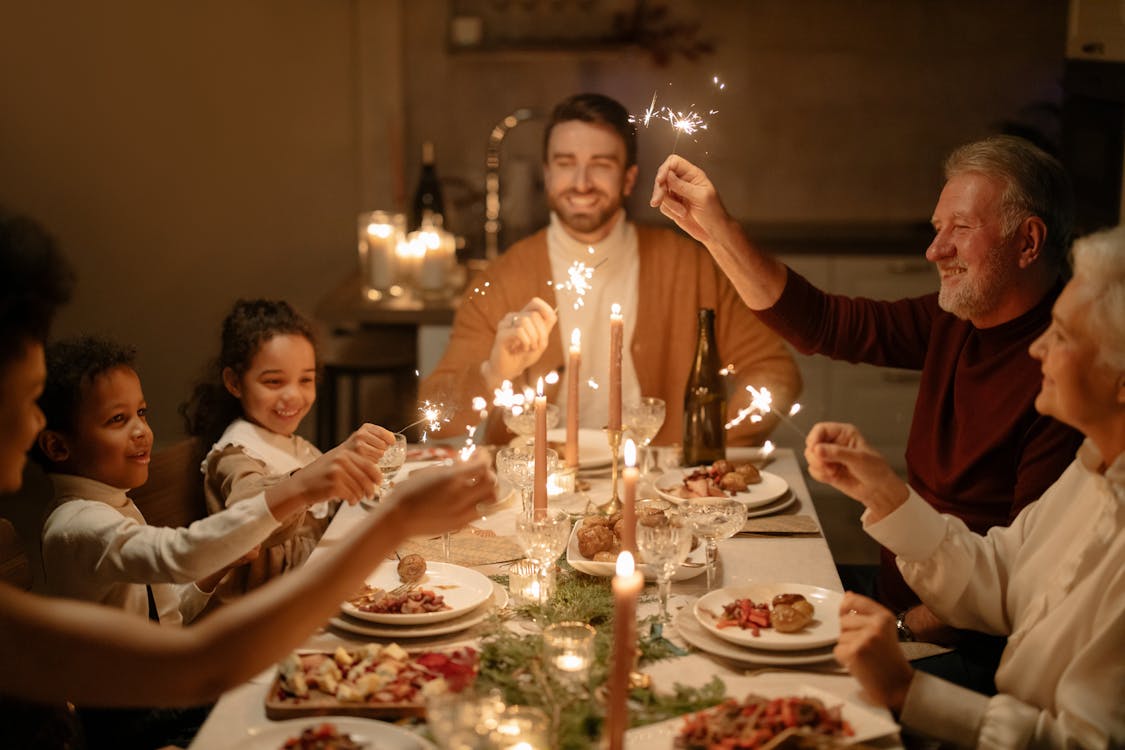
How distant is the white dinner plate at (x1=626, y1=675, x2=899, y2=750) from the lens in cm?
144

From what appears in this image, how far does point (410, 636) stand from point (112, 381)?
660 mm

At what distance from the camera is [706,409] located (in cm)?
263

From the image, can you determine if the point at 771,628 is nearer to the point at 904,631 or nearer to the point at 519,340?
the point at 904,631

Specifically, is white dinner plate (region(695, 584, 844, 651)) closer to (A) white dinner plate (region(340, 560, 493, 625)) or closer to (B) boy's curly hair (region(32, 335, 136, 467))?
(A) white dinner plate (region(340, 560, 493, 625))

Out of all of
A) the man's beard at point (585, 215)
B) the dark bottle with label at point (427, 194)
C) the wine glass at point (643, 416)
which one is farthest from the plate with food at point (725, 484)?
the dark bottle with label at point (427, 194)

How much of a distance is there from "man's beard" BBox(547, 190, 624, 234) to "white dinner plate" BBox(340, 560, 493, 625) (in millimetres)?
1566

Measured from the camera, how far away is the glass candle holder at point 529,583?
6.09 ft

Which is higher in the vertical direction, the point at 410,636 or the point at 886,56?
the point at 886,56

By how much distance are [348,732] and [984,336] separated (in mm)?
1479

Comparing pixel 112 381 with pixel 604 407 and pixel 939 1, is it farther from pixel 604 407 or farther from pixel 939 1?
pixel 939 1

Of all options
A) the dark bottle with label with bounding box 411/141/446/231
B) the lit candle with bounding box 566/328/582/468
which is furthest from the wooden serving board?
the dark bottle with label with bounding box 411/141/446/231

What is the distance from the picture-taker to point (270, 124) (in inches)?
195

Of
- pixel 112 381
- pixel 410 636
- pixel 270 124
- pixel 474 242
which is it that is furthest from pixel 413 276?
pixel 410 636

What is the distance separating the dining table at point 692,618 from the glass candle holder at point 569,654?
4.1 inches
